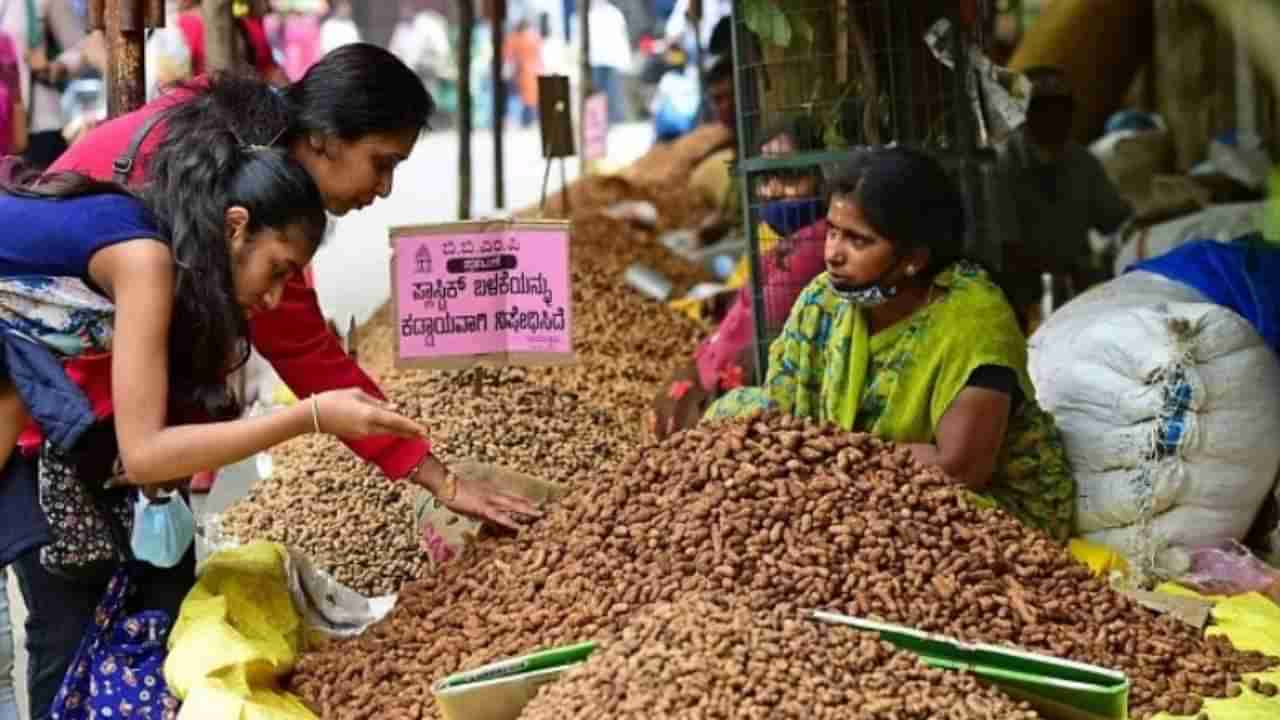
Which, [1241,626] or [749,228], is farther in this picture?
[749,228]

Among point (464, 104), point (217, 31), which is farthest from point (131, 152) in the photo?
point (464, 104)

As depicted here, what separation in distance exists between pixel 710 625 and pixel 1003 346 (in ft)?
3.90

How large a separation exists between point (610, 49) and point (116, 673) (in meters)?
8.29

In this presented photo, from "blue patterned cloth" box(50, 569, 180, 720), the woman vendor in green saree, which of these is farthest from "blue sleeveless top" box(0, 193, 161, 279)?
the woman vendor in green saree

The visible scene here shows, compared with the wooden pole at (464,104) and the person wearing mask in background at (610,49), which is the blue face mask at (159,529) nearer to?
the wooden pole at (464,104)

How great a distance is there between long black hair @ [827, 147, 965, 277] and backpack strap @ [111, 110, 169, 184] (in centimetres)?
125

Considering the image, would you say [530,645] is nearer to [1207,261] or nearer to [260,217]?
[260,217]

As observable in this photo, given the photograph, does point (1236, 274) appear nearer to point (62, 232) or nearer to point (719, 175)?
point (62, 232)

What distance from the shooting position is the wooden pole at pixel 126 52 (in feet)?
11.3

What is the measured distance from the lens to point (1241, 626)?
3127mm

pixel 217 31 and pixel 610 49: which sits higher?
pixel 610 49

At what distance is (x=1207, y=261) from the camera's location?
397 cm

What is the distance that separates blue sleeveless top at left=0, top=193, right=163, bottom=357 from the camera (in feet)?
8.38

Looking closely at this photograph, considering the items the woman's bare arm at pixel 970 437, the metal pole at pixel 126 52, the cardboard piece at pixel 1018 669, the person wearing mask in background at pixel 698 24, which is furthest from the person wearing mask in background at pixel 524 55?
the cardboard piece at pixel 1018 669
